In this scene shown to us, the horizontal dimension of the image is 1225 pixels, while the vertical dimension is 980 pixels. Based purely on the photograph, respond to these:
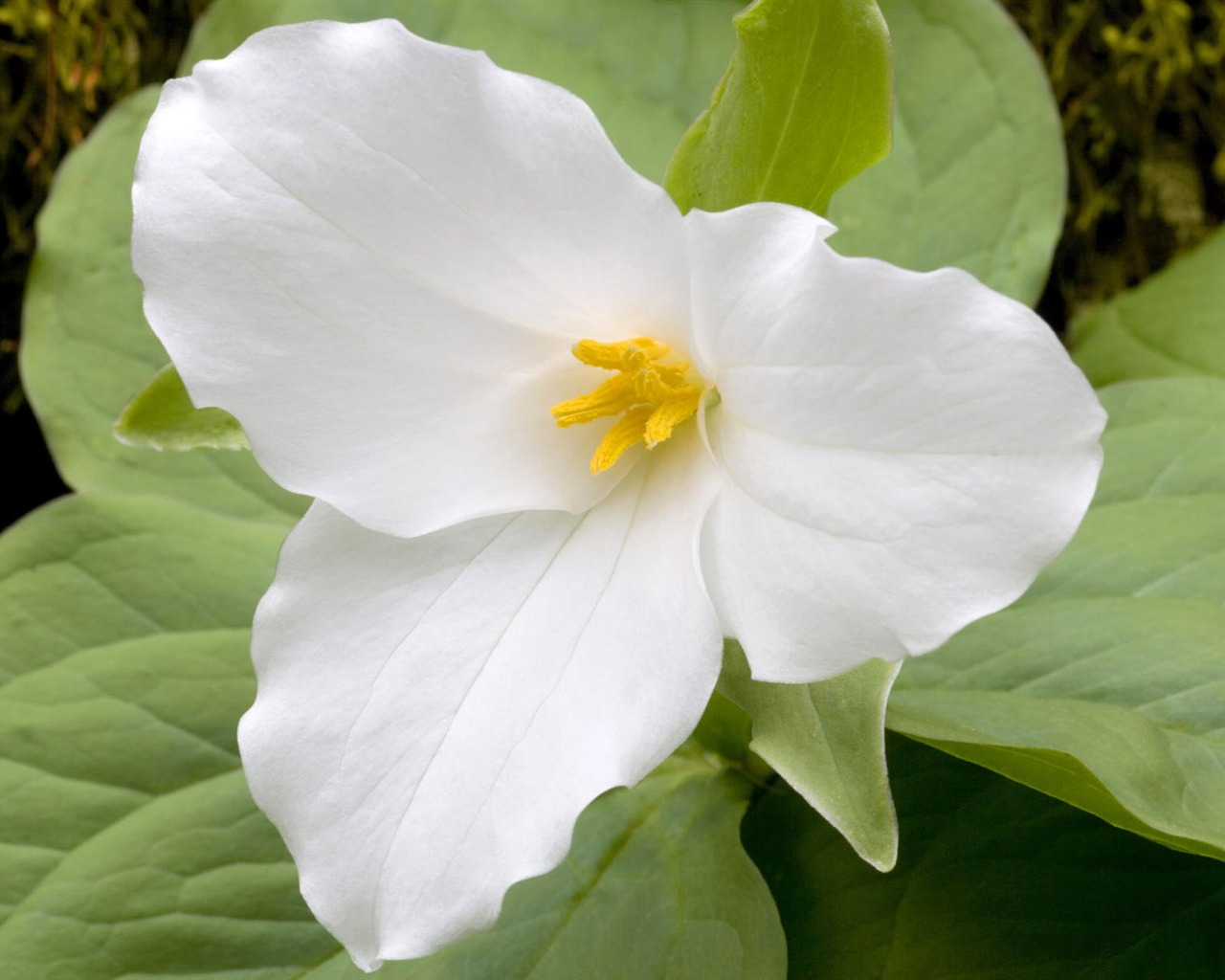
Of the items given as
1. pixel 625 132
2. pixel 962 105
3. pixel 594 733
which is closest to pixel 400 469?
pixel 594 733

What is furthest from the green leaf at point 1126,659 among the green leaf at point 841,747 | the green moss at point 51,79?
the green moss at point 51,79

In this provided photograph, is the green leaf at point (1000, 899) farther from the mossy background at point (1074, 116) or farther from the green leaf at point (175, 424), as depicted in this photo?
the mossy background at point (1074, 116)

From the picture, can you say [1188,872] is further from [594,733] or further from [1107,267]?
[1107,267]

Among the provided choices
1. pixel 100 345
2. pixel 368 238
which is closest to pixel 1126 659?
pixel 368 238

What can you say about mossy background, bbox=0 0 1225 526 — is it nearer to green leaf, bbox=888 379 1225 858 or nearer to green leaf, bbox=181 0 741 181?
green leaf, bbox=181 0 741 181

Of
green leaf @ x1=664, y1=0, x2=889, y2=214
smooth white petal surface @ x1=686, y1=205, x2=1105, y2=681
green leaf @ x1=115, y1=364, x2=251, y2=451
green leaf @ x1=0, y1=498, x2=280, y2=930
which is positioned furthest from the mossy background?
smooth white petal surface @ x1=686, y1=205, x2=1105, y2=681

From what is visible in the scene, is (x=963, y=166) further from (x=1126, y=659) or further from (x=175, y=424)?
(x=175, y=424)
